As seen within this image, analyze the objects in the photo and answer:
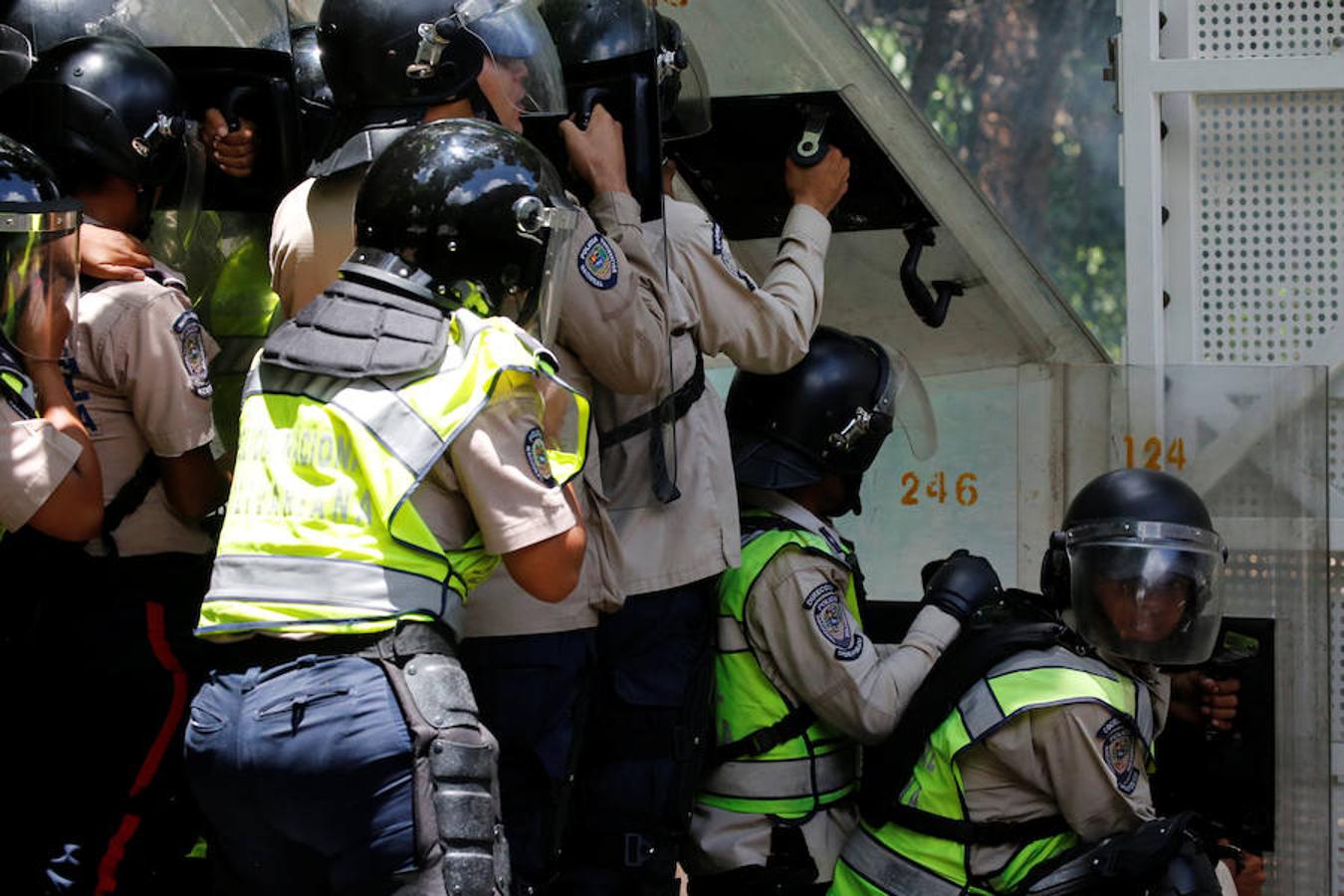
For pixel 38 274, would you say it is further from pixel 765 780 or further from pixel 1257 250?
pixel 1257 250

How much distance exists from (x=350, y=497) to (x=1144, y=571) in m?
1.74

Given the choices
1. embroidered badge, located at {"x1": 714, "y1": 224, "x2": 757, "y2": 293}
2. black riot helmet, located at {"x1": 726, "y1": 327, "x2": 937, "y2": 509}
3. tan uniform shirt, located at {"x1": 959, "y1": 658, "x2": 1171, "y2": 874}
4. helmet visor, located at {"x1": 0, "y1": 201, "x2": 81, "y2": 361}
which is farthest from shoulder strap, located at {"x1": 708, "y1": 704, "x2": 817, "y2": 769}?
helmet visor, located at {"x1": 0, "y1": 201, "x2": 81, "y2": 361}

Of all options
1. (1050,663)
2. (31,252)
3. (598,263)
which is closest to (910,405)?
(1050,663)

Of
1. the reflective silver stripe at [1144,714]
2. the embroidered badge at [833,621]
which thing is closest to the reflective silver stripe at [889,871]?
the embroidered badge at [833,621]

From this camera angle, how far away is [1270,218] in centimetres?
416

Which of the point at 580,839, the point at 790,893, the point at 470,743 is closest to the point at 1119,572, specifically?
the point at 790,893

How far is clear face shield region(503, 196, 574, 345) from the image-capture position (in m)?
2.65

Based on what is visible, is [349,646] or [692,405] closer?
[349,646]

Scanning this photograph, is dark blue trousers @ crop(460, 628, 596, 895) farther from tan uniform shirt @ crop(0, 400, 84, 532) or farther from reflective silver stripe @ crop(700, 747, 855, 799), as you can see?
tan uniform shirt @ crop(0, 400, 84, 532)

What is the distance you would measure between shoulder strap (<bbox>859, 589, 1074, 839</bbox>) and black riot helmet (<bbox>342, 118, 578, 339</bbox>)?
1269 millimetres

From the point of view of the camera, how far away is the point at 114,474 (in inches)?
124

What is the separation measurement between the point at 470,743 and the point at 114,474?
3.59 ft

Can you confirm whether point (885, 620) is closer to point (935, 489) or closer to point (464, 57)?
point (935, 489)

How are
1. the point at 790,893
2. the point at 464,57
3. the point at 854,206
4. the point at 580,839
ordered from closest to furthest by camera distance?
1. the point at 464,57
2. the point at 580,839
3. the point at 790,893
4. the point at 854,206
